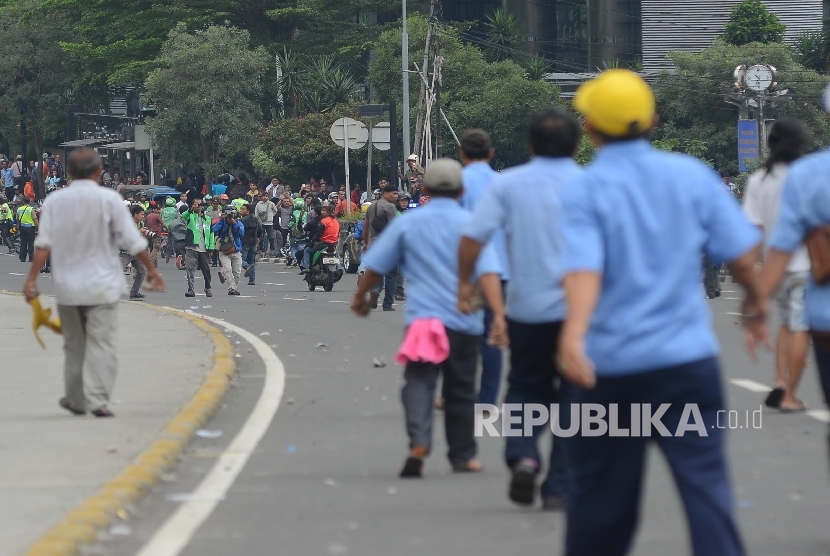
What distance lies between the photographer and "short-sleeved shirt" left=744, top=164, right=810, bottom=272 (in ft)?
32.1

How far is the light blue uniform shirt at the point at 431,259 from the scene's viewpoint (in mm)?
7793

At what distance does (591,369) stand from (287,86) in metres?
51.8

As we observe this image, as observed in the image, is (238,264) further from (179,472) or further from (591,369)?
(591,369)

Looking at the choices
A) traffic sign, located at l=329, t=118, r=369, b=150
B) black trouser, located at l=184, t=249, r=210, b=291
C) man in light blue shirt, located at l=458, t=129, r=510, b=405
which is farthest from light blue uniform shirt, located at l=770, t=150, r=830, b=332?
traffic sign, located at l=329, t=118, r=369, b=150

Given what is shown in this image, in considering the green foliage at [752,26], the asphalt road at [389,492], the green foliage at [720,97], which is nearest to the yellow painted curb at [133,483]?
the asphalt road at [389,492]

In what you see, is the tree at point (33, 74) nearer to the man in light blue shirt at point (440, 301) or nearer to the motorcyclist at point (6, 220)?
the motorcyclist at point (6, 220)

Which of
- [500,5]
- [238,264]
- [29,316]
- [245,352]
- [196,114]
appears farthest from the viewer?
[500,5]

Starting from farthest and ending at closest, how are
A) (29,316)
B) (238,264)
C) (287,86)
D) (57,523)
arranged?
(287,86) → (238,264) → (29,316) → (57,523)

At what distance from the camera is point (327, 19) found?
56875 millimetres

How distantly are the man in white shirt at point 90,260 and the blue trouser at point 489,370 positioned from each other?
2.19 m

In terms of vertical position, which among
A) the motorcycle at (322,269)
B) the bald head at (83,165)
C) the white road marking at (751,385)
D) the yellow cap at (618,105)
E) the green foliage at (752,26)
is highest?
the green foliage at (752,26)

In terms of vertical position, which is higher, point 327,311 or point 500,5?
point 500,5

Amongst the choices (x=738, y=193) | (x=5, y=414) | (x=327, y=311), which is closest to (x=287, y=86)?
(x=738, y=193)

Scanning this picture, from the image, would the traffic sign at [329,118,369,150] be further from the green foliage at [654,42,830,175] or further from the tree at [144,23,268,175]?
the green foliage at [654,42,830,175]
